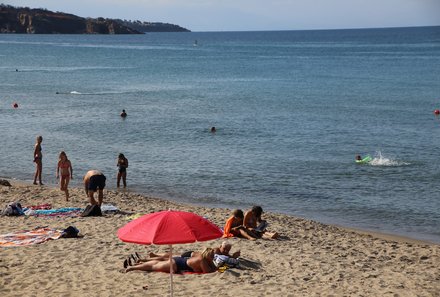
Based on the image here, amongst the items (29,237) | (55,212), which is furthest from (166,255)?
(55,212)

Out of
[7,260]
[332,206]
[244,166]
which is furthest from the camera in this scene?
[244,166]

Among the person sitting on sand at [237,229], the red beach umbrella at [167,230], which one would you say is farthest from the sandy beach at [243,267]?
the red beach umbrella at [167,230]

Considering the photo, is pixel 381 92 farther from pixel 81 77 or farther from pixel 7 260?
pixel 7 260

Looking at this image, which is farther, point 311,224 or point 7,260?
point 311,224

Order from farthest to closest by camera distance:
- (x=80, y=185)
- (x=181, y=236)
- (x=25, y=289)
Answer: (x=80, y=185)
(x=25, y=289)
(x=181, y=236)

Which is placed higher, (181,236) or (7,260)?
(181,236)

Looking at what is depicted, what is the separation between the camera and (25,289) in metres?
11.3

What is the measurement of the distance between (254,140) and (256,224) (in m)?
18.7

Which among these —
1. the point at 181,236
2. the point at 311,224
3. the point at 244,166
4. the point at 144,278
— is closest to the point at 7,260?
the point at 144,278

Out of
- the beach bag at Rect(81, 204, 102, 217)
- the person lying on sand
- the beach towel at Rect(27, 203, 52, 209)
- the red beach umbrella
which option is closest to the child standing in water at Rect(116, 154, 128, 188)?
the beach towel at Rect(27, 203, 52, 209)

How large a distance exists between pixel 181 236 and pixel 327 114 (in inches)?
1403

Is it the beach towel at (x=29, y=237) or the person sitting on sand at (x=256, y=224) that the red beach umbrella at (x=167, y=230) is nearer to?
the beach towel at (x=29, y=237)

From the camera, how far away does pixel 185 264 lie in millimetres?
12375

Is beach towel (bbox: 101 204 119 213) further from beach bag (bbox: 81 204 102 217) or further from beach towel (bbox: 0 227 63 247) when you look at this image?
beach towel (bbox: 0 227 63 247)
